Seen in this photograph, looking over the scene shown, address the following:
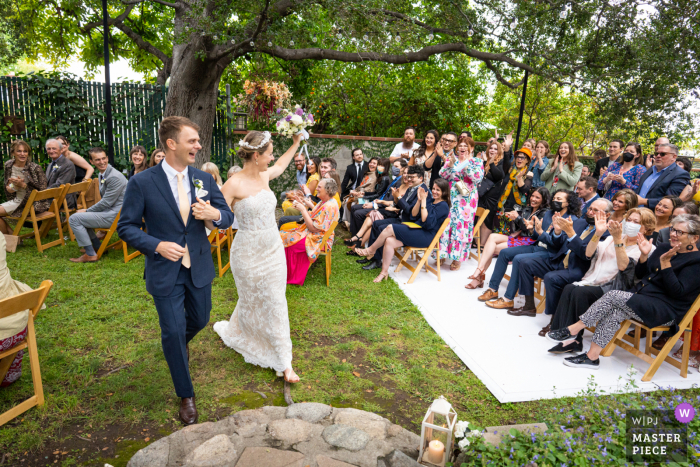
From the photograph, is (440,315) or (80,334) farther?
(440,315)

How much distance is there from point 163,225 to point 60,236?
17.2 ft

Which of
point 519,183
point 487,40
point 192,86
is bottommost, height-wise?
point 519,183

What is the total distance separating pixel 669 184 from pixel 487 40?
4.75 m

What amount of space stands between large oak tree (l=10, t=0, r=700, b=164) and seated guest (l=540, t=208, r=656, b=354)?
452cm

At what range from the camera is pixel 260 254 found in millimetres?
3633

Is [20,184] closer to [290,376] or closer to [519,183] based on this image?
[290,376]

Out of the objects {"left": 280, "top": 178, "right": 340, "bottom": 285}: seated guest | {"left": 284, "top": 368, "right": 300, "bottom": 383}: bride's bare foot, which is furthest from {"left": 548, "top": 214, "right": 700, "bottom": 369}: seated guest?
{"left": 280, "top": 178, "right": 340, "bottom": 285}: seated guest

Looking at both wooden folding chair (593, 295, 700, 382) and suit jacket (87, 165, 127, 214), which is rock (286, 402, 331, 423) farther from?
suit jacket (87, 165, 127, 214)

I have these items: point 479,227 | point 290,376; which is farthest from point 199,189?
point 479,227

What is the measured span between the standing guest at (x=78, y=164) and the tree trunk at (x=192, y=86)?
6.53 ft

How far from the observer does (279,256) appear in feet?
12.1

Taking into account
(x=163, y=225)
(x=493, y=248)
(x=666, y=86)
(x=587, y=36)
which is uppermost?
(x=587, y=36)

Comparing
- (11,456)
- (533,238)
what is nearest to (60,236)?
(11,456)

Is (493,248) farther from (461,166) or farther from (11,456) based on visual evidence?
(11,456)
